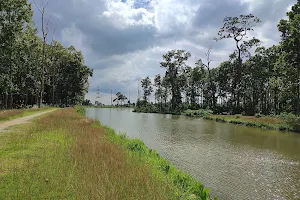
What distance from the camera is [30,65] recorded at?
4794cm

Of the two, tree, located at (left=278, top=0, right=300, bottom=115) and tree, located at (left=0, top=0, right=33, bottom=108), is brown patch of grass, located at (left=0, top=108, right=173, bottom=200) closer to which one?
tree, located at (left=0, top=0, right=33, bottom=108)

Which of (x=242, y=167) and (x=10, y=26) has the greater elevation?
(x=10, y=26)

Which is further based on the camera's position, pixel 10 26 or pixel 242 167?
pixel 10 26

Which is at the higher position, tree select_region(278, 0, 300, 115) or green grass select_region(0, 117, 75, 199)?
tree select_region(278, 0, 300, 115)

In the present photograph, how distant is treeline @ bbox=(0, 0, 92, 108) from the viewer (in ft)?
92.1

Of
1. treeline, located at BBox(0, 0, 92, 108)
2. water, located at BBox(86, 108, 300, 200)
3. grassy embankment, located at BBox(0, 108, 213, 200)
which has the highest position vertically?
treeline, located at BBox(0, 0, 92, 108)

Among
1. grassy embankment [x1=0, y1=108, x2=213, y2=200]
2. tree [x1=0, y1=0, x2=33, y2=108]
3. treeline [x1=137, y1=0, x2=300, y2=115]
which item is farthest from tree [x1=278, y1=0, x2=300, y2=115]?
tree [x1=0, y1=0, x2=33, y2=108]

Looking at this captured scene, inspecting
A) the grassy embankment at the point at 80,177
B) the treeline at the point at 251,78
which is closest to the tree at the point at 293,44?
the treeline at the point at 251,78

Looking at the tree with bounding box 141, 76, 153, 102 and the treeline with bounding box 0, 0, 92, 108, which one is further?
the tree with bounding box 141, 76, 153, 102

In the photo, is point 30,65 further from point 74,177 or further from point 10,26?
point 74,177

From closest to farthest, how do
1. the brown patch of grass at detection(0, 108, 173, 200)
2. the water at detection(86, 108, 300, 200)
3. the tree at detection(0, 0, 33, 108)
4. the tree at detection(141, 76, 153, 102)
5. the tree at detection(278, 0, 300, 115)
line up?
the brown patch of grass at detection(0, 108, 173, 200) < the water at detection(86, 108, 300, 200) < the tree at detection(0, 0, 33, 108) < the tree at detection(278, 0, 300, 115) < the tree at detection(141, 76, 153, 102)

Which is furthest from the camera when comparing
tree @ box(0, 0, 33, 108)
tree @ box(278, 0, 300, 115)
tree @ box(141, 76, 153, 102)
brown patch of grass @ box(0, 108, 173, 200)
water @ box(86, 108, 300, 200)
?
tree @ box(141, 76, 153, 102)

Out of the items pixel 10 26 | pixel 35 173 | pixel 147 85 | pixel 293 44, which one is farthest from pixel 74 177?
pixel 147 85

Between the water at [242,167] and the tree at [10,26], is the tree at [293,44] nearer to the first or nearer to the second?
the water at [242,167]
